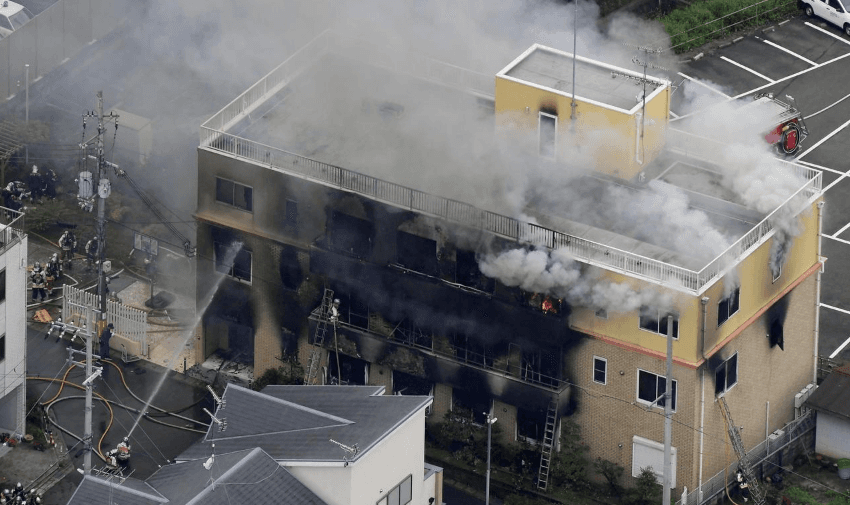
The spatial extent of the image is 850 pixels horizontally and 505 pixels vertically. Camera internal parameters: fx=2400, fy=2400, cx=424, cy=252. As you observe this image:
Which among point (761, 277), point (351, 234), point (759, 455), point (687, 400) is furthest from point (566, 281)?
point (759, 455)

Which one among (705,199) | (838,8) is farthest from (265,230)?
(838,8)

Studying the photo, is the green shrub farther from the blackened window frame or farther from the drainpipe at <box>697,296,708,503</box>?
the drainpipe at <box>697,296,708,503</box>

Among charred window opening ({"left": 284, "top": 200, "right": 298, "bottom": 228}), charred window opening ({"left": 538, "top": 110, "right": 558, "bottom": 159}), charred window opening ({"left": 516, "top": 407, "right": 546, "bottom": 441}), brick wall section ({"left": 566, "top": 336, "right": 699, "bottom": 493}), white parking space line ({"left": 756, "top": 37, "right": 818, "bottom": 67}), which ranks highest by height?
charred window opening ({"left": 538, "top": 110, "right": 558, "bottom": 159})

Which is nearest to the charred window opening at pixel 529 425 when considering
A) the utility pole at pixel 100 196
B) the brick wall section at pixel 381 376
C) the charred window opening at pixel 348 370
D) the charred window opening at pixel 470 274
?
the charred window opening at pixel 470 274

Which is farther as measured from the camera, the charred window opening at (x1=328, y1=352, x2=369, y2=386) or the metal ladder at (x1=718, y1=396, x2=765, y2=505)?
the charred window opening at (x1=328, y1=352, x2=369, y2=386)

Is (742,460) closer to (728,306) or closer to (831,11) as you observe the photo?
(728,306)

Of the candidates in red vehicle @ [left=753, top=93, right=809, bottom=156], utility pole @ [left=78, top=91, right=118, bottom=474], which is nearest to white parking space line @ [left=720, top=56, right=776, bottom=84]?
red vehicle @ [left=753, top=93, right=809, bottom=156]

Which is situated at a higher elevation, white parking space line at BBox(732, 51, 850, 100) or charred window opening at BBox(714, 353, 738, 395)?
white parking space line at BBox(732, 51, 850, 100)
